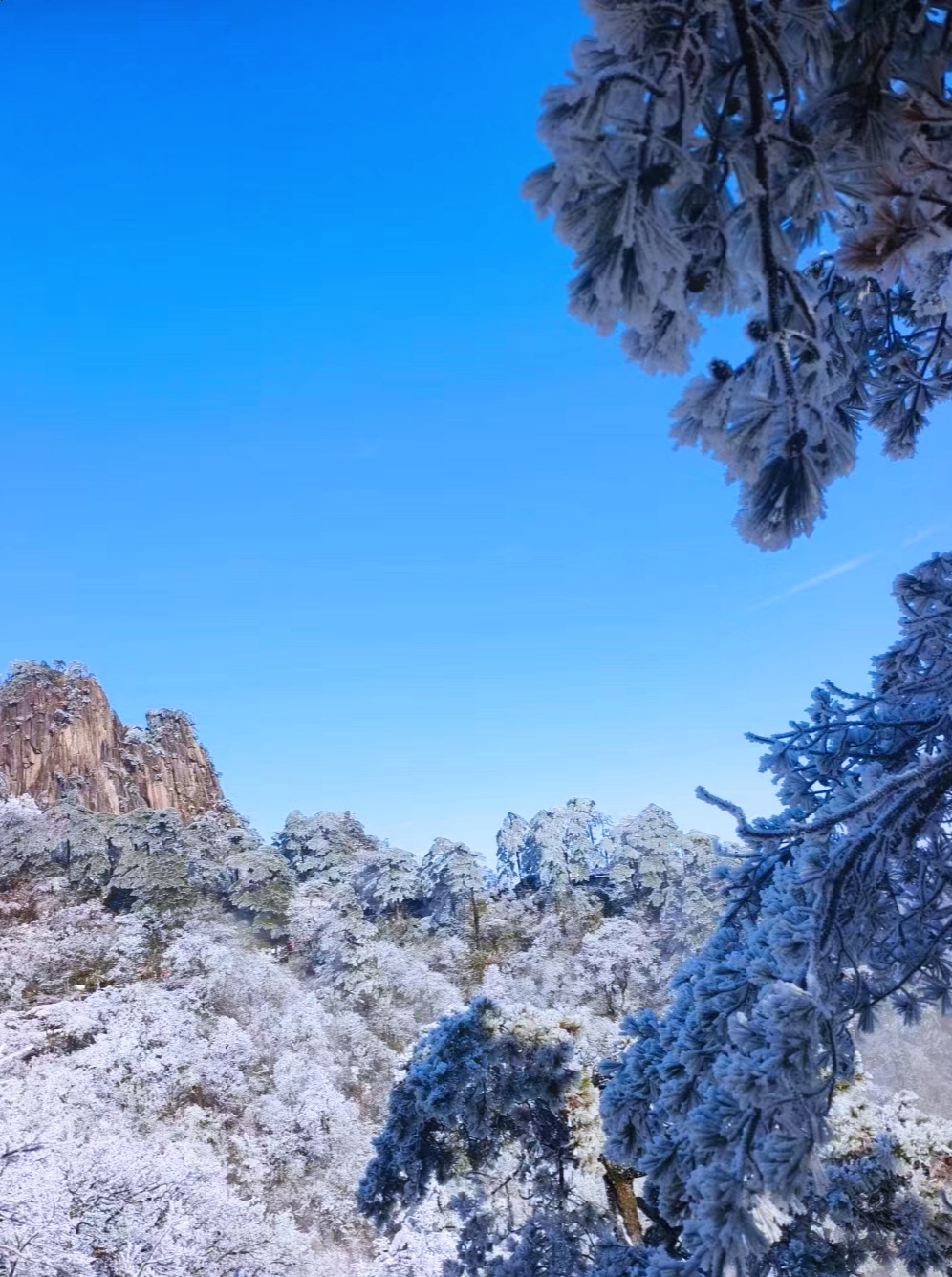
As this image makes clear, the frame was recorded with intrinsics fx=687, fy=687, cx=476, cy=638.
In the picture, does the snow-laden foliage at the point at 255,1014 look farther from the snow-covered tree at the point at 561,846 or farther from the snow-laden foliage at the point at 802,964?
the snow-laden foliage at the point at 802,964

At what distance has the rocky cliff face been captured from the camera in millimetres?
48250

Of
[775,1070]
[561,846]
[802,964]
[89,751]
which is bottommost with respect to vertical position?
[775,1070]

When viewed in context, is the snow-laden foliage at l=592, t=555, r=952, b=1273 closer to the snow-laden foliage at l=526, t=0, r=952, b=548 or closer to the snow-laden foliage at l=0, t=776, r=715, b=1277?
the snow-laden foliage at l=526, t=0, r=952, b=548

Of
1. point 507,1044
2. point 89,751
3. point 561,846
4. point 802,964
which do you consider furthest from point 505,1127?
point 89,751

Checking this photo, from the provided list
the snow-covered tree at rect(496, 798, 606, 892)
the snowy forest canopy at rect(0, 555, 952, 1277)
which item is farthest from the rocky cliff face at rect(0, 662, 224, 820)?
the snow-covered tree at rect(496, 798, 606, 892)

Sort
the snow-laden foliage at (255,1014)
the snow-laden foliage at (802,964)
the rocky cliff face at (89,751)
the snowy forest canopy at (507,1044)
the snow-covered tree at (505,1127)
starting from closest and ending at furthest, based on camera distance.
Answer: the snow-laden foliage at (802,964)
the snowy forest canopy at (507,1044)
the snow-covered tree at (505,1127)
the snow-laden foliage at (255,1014)
the rocky cliff face at (89,751)

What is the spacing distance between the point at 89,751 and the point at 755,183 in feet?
191

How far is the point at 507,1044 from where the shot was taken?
8992 mm

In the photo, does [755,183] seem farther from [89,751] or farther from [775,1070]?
[89,751]

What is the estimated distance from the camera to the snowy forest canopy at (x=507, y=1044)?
2709mm

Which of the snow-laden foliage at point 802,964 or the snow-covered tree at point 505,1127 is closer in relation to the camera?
the snow-laden foliage at point 802,964

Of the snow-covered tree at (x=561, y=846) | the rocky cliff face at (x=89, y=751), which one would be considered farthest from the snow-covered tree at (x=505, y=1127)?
the rocky cliff face at (x=89, y=751)

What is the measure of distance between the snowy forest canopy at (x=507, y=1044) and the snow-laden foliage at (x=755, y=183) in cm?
152

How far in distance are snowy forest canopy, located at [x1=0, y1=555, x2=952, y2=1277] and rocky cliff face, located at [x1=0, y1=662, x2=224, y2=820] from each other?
13.1 m
